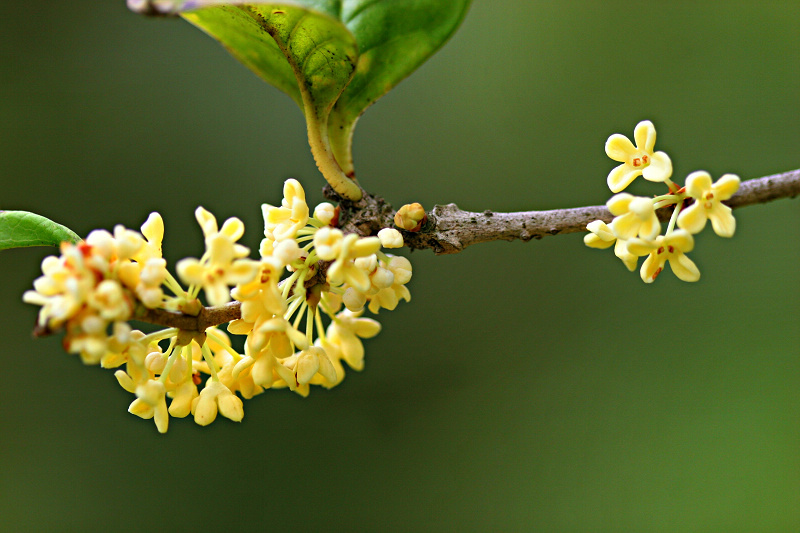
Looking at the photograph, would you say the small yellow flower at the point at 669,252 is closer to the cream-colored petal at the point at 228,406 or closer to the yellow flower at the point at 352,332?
the yellow flower at the point at 352,332

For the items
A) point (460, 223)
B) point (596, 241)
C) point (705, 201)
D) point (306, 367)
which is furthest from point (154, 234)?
point (705, 201)

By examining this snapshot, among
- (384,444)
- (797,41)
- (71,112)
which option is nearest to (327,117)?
(384,444)

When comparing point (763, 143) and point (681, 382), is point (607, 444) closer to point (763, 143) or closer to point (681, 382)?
point (681, 382)

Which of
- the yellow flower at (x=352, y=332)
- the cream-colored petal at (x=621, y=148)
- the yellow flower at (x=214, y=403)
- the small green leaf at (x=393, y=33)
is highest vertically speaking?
the small green leaf at (x=393, y=33)

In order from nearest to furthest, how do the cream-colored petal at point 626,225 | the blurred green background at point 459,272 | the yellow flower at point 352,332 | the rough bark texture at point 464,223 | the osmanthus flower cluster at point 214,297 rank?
the osmanthus flower cluster at point 214,297, the cream-colored petal at point 626,225, the rough bark texture at point 464,223, the yellow flower at point 352,332, the blurred green background at point 459,272

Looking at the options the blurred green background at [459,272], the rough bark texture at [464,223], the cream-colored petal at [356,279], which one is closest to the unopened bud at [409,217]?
the rough bark texture at [464,223]
